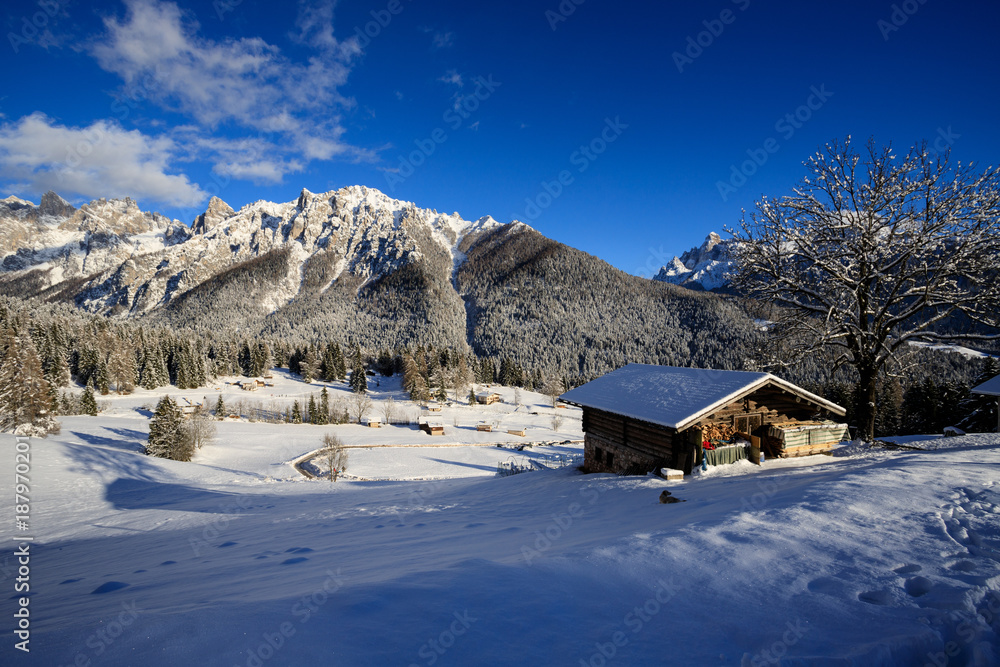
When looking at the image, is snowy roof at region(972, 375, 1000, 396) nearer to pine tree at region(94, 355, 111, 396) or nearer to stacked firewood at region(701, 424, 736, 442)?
stacked firewood at region(701, 424, 736, 442)

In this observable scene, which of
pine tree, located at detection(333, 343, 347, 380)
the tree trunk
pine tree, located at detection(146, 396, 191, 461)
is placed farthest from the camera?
pine tree, located at detection(333, 343, 347, 380)

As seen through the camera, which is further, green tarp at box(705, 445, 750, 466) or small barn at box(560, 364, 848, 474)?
small barn at box(560, 364, 848, 474)

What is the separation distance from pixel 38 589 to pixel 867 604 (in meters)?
12.5

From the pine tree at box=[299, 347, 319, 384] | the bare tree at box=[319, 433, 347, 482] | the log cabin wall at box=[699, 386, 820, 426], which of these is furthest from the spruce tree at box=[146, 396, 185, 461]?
the pine tree at box=[299, 347, 319, 384]

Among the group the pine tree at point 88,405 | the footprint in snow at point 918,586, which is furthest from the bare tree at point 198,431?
the footprint in snow at point 918,586

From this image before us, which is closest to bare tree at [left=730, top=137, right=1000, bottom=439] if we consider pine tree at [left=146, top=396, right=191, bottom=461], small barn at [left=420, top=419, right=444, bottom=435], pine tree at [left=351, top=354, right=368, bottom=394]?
pine tree at [left=146, top=396, right=191, bottom=461]

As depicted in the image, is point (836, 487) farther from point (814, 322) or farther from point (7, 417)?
point (7, 417)

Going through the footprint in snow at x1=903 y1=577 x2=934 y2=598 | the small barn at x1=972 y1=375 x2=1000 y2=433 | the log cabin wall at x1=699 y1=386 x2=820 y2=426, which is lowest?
the footprint in snow at x1=903 y1=577 x2=934 y2=598

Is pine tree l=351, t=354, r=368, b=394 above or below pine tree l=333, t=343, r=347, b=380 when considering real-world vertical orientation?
below

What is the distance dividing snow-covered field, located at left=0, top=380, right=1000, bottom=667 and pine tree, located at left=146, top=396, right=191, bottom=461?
2959 cm

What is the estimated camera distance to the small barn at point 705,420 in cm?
1303

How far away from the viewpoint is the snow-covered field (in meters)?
3.46

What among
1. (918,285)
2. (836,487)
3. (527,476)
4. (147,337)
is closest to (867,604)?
(836,487)

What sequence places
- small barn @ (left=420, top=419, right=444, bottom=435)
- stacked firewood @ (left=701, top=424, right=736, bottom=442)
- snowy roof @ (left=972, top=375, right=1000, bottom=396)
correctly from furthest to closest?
small barn @ (left=420, top=419, right=444, bottom=435), snowy roof @ (left=972, top=375, right=1000, bottom=396), stacked firewood @ (left=701, top=424, right=736, bottom=442)
